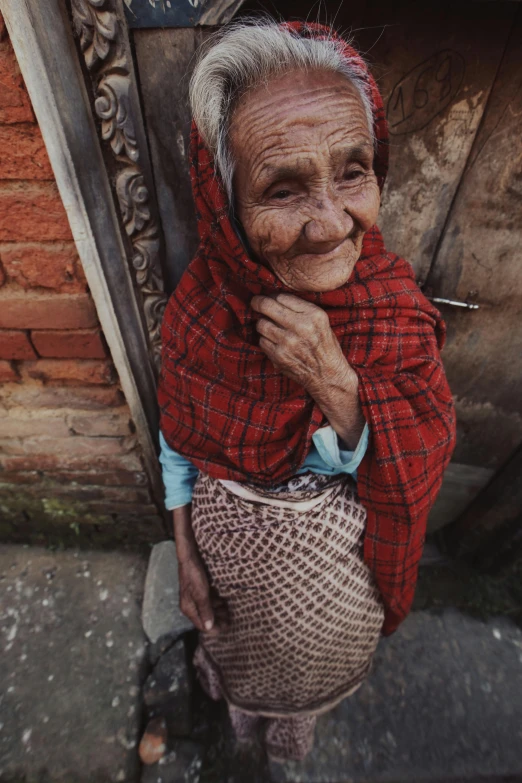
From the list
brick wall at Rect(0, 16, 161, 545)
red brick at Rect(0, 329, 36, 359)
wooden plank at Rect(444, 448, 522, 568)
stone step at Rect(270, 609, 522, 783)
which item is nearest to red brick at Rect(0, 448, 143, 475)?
brick wall at Rect(0, 16, 161, 545)

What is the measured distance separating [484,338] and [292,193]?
106cm

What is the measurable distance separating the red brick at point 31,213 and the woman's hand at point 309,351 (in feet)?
2.01

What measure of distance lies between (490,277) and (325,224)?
0.85 m

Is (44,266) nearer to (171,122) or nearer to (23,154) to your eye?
(23,154)

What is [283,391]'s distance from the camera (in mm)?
995

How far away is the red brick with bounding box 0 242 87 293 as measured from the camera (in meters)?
1.15

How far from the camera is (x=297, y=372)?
905 mm

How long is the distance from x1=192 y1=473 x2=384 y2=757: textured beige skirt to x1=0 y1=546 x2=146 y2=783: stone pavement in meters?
0.51

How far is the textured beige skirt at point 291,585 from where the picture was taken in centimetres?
106

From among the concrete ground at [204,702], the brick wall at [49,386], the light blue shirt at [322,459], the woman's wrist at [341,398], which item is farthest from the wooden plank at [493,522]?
the brick wall at [49,386]

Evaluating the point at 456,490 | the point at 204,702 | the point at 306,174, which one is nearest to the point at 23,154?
the point at 306,174

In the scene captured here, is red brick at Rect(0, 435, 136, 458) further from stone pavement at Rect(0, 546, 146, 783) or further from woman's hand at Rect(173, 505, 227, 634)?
stone pavement at Rect(0, 546, 146, 783)

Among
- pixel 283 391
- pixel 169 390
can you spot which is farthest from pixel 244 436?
pixel 169 390

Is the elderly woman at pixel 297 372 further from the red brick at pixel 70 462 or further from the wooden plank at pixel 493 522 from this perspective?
the wooden plank at pixel 493 522
